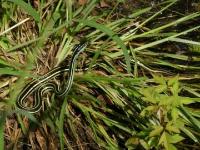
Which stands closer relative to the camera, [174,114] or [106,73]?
[174,114]

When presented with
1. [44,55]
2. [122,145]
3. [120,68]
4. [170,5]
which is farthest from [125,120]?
[170,5]

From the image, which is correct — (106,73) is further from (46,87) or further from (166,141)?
(166,141)

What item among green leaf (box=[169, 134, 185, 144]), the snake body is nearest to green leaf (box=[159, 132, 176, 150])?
green leaf (box=[169, 134, 185, 144])

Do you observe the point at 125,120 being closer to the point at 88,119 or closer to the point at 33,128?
the point at 88,119

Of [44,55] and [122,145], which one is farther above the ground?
[44,55]

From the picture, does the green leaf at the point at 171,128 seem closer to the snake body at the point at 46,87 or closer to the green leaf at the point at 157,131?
the green leaf at the point at 157,131

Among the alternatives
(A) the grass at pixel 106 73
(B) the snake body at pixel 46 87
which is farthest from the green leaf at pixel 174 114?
(B) the snake body at pixel 46 87

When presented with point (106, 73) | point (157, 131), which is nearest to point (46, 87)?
point (106, 73)

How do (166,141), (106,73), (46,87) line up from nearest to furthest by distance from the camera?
(166,141), (46,87), (106,73)
